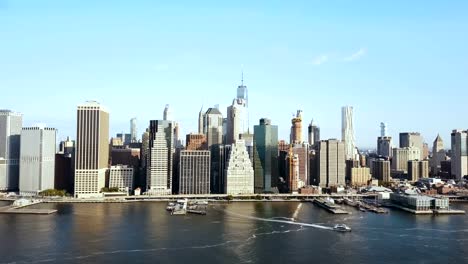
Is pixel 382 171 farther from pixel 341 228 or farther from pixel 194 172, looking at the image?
pixel 341 228

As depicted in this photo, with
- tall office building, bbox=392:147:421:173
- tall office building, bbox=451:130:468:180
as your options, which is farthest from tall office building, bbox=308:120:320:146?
tall office building, bbox=451:130:468:180

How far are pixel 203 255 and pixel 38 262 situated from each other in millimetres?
6910

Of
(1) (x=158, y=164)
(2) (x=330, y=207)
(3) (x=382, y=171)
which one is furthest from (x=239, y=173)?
(3) (x=382, y=171)

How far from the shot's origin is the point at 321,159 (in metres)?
61.0

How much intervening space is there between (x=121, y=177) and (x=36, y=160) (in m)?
8.47

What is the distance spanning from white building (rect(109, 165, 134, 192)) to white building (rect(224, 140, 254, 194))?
1008cm

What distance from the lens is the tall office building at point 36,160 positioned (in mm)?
49562

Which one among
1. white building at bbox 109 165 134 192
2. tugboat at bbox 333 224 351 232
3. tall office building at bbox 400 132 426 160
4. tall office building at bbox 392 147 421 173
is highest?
tall office building at bbox 400 132 426 160

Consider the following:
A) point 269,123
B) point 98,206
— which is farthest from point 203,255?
point 269,123

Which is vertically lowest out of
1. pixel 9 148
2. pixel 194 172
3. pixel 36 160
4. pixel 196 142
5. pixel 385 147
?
pixel 194 172

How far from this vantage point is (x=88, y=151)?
49.2 metres

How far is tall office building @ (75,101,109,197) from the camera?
48812 mm

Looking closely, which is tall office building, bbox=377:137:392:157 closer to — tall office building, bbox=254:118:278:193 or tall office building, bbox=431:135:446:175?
tall office building, bbox=431:135:446:175

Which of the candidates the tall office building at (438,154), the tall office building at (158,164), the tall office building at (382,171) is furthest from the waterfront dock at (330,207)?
the tall office building at (438,154)
